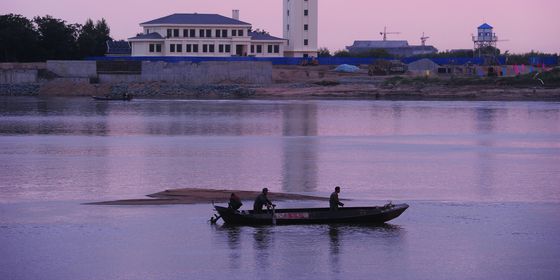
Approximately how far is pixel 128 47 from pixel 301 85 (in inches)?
1042

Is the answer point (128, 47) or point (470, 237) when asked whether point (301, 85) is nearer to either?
point (128, 47)

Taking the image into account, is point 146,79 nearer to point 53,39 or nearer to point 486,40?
point 53,39

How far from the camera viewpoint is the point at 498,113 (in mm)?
80250

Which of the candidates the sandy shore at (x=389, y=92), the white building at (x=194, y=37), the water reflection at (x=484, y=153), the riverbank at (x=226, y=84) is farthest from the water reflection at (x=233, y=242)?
the white building at (x=194, y=37)

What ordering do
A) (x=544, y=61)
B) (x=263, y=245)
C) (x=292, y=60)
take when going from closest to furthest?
1. (x=263, y=245)
2. (x=292, y=60)
3. (x=544, y=61)

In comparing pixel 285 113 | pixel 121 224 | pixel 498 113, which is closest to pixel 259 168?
pixel 121 224

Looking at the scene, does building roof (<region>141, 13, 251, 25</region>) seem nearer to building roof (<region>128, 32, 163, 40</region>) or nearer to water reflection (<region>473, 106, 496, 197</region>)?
building roof (<region>128, 32, 163, 40</region>)

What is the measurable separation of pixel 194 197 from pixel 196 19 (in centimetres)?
8437

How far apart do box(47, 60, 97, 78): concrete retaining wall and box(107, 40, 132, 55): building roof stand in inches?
559

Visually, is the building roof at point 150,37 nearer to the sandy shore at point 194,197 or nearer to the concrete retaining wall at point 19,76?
the concrete retaining wall at point 19,76

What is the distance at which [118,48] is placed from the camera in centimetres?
12131

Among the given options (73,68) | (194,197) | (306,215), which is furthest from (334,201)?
(73,68)

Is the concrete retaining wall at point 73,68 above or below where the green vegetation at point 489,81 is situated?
above

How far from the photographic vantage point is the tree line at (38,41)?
4392 inches
